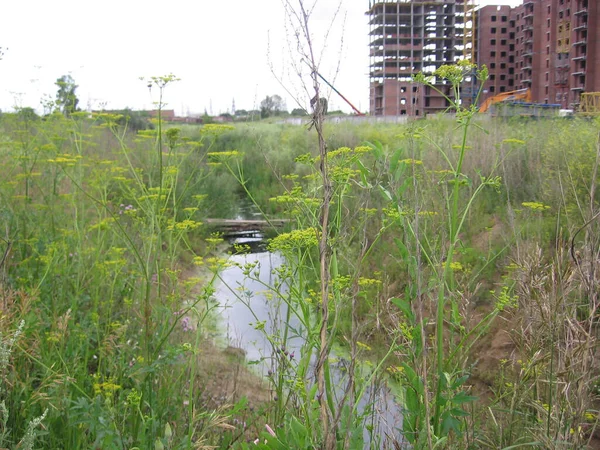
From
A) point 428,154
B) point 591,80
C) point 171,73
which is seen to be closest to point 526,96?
point 591,80

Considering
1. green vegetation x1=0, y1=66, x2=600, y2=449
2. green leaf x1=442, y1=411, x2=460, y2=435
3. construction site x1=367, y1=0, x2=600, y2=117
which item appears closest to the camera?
green vegetation x1=0, y1=66, x2=600, y2=449

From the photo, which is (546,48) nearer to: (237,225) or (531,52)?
(531,52)

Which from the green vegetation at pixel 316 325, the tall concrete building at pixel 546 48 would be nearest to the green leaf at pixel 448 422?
the green vegetation at pixel 316 325

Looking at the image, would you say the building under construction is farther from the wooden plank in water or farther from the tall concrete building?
the tall concrete building

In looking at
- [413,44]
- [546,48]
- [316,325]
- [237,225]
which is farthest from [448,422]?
[546,48]

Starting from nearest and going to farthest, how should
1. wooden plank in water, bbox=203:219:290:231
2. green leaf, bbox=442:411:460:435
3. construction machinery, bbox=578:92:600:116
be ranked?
green leaf, bbox=442:411:460:435 → construction machinery, bbox=578:92:600:116 → wooden plank in water, bbox=203:219:290:231

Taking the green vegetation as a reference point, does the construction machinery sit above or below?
above

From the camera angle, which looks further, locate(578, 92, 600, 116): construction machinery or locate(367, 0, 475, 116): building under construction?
locate(578, 92, 600, 116): construction machinery

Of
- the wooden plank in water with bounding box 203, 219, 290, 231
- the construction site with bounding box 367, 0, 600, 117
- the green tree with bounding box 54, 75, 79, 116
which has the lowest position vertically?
the wooden plank in water with bounding box 203, 219, 290, 231

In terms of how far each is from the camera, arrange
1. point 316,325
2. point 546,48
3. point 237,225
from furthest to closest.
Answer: point 546,48 → point 237,225 → point 316,325

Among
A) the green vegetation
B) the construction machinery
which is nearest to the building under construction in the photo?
the green vegetation

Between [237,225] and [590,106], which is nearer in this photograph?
[237,225]

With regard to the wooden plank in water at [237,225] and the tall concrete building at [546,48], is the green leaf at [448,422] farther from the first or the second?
the tall concrete building at [546,48]

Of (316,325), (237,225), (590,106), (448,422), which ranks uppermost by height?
(590,106)
